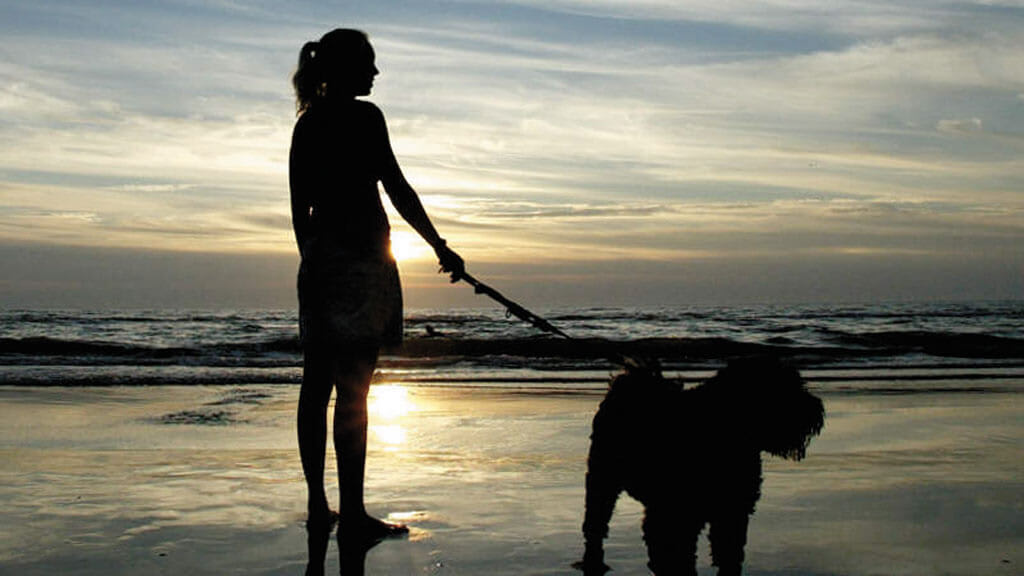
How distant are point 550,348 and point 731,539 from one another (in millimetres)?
17196

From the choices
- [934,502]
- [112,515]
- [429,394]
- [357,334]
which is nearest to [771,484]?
[934,502]

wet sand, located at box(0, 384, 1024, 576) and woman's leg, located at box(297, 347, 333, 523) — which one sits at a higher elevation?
woman's leg, located at box(297, 347, 333, 523)

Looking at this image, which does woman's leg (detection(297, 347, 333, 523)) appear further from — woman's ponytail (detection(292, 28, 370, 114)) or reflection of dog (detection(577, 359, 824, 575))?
reflection of dog (detection(577, 359, 824, 575))

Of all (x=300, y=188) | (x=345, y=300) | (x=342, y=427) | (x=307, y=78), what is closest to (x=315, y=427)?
(x=342, y=427)

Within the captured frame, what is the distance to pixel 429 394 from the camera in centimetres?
1076

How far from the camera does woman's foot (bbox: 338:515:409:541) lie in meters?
3.83

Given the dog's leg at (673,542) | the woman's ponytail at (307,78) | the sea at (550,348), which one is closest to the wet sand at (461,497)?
the dog's leg at (673,542)

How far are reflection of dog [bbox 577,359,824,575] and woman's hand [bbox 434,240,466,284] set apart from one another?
75 centimetres

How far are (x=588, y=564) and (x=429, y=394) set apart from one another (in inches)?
283

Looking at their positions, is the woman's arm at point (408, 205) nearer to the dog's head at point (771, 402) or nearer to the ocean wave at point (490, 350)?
the dog's head at point (771, 402)

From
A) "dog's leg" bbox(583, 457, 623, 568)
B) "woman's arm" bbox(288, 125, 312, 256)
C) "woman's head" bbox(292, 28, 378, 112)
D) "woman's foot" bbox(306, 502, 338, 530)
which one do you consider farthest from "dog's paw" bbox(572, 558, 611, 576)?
"woman's head" bbox(292, 28, 378, 112)

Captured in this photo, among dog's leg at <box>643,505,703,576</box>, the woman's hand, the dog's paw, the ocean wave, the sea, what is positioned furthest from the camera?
the ocean wave

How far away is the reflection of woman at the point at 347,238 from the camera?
3824 millimetres

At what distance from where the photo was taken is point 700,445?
3.41m
